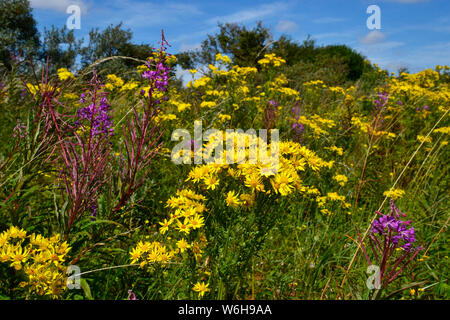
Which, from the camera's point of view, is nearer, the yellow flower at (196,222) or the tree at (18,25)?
the yellow flower at (196,222)

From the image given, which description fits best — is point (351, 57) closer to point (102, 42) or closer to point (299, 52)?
point (299, 52)

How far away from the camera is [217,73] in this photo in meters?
4.64

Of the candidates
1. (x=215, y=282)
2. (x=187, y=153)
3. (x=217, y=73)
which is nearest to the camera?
(x=215, y=282)

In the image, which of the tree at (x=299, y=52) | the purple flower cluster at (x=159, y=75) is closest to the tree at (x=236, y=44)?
the tree at (x=299, y=52)

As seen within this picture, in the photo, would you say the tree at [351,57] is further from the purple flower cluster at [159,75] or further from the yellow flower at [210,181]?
the yellow flower at [210,181]

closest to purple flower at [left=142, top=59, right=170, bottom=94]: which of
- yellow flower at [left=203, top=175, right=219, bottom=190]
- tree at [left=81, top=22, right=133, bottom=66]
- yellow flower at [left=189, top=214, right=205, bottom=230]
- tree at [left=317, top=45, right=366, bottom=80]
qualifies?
yellow flower at [left=203, top=175, right=219, bottom=190]

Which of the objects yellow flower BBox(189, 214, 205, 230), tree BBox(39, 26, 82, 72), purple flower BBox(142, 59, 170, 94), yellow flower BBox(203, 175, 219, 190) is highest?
tree BBox(39, 26, 82, 72)

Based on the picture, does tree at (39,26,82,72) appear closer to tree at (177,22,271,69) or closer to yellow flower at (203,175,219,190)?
tree at (177,22,271,69)

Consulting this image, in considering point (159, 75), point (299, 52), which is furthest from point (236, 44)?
point (159, 75)

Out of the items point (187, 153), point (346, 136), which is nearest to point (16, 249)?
point (187, 153)

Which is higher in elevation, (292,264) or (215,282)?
(215,282)

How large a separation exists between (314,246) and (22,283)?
179 cm

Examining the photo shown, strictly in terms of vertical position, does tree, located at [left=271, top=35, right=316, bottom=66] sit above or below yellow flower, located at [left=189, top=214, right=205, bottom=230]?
above
